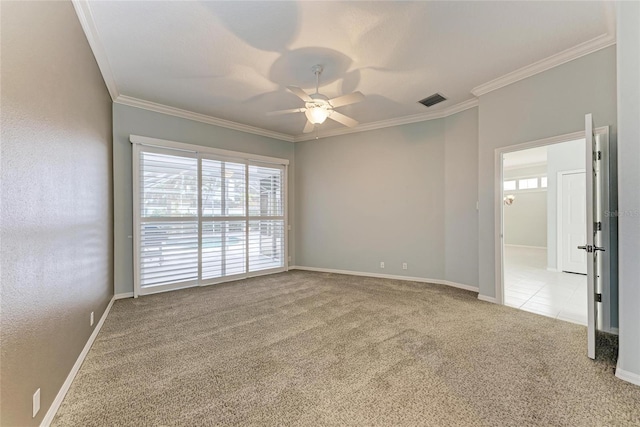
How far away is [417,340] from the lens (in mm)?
2758

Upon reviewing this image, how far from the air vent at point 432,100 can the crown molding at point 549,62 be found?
0.43m

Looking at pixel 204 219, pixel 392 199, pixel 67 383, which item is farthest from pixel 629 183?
pixel 204 219

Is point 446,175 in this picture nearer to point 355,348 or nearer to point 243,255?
point 355,348

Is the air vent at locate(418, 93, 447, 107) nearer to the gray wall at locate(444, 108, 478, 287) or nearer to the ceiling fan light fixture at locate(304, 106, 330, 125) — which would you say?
the gray wall at locate(444, 108, 478, 287)

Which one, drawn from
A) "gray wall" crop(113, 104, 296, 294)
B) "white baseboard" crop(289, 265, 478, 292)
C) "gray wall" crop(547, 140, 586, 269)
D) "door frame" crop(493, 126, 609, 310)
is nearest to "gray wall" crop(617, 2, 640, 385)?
"door frame" crop(493, 126, 609, 310)

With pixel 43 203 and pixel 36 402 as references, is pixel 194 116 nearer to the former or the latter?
pixel 43 203

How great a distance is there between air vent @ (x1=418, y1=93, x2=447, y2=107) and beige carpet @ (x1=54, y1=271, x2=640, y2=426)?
304cm

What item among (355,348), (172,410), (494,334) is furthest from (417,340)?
(172,410)

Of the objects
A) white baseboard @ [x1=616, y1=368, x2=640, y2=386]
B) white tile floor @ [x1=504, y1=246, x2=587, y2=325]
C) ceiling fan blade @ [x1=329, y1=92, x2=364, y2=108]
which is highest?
ceiling fan blade @ [x1=329, y1=92, x2=364, y2=108]

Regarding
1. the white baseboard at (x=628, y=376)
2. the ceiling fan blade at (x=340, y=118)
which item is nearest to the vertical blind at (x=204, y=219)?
the ceiling fan blade at (x=340, y=118)

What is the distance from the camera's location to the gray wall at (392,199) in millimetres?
4652

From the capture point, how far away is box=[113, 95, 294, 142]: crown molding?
4.26m

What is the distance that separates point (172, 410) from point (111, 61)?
3.61 meters

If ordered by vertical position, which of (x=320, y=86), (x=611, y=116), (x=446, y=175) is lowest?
(x=446, y=175)
